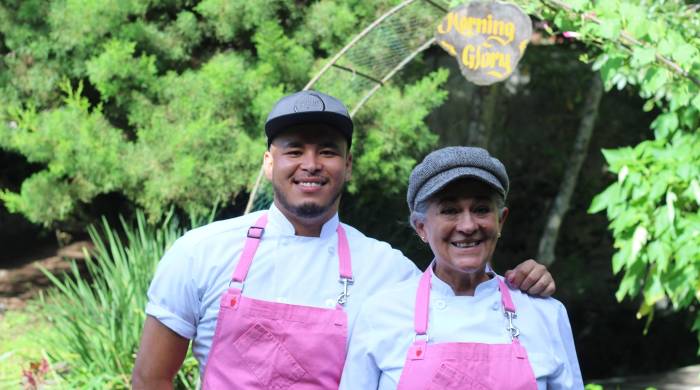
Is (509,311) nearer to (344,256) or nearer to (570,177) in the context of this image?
(344,256)

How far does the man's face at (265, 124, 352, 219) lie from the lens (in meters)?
2.31

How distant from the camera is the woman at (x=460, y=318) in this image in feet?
6.57

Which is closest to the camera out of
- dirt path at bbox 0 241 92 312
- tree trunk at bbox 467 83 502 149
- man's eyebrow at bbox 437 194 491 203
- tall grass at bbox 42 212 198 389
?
man's eyebrow at bbox 437 194 491 203

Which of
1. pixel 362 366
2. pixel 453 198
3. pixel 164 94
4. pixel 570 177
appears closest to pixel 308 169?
pixel 453 198

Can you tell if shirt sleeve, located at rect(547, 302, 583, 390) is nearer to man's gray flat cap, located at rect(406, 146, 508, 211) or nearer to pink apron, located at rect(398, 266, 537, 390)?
pink apron, located at rect(398, 266, 537, 390)

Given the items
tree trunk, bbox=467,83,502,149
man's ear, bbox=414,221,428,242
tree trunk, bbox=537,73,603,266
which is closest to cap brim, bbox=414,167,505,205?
man's ear, bbox=414,221,428,242

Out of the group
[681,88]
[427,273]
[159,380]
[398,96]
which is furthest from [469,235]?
[398,96]

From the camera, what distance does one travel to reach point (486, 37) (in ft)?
15.6

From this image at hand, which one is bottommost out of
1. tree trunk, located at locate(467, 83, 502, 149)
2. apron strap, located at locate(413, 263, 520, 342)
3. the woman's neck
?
apron strap, located at locate(413, 263, 520, 342)

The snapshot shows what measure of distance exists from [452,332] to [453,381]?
0.10m

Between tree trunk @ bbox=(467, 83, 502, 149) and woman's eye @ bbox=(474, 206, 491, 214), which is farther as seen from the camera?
tree trunk @ bbox=(467, 83, 502, 149)

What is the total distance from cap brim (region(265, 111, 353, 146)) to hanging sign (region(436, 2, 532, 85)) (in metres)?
2.54

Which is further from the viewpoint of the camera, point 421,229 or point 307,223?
point 307,223

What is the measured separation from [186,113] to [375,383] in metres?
4.27
